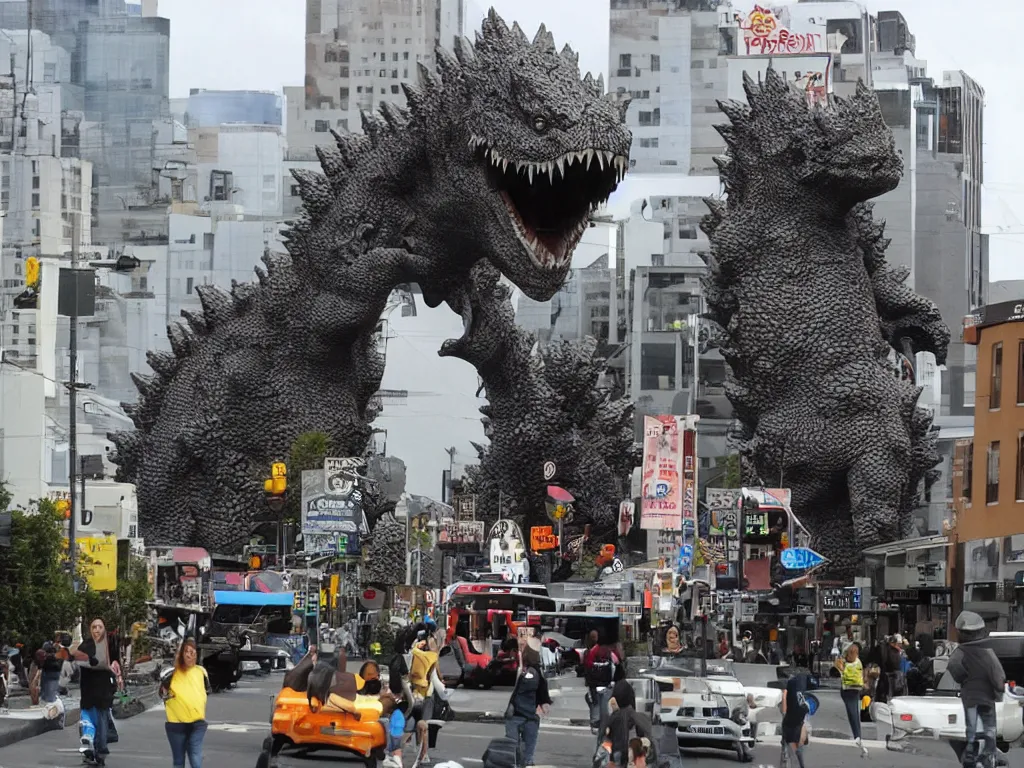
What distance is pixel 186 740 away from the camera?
16719 millimetres

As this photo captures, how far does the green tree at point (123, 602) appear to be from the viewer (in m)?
32.2

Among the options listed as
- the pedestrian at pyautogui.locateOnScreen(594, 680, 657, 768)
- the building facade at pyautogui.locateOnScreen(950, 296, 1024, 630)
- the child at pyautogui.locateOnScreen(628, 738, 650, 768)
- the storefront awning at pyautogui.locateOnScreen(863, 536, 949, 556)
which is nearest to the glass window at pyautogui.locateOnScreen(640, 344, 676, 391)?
the storefront awning at pyautogui.locateOnScreen(863, 536, 949, 556)

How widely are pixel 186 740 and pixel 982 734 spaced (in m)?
6.01

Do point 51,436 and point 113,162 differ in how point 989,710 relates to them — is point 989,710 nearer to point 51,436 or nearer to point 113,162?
point 51,436

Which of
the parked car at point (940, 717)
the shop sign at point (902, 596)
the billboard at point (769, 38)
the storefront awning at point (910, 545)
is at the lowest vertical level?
the parked car at point (940, 717)

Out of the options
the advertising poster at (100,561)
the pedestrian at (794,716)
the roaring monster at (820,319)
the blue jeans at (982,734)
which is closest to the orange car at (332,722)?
the pedestrian at (794,716)

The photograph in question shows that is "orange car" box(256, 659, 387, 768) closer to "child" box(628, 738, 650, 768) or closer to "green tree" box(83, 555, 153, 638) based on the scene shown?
"child" box(628, 738, 650, 768)

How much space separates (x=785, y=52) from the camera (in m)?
87.7

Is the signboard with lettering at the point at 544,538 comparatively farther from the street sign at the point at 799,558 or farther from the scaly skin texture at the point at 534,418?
→ the street sign at the point at 799,558

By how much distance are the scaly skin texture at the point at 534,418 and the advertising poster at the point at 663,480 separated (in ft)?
12.7

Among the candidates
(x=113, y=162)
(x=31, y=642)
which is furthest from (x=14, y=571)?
(x=113, y=162)

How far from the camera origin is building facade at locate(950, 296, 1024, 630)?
34.5m

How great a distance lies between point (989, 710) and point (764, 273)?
1112 inches

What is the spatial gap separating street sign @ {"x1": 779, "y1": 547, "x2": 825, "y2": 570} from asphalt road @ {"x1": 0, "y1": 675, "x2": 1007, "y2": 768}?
1390cm
